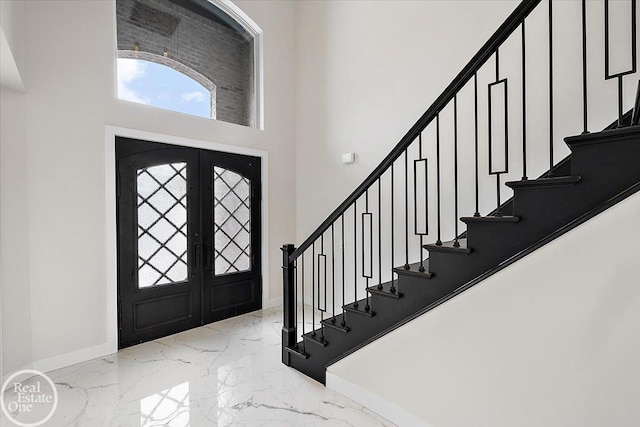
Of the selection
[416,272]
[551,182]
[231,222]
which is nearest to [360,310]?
[416,272]

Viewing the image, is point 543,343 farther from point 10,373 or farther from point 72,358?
point 10,373

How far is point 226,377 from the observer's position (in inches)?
107

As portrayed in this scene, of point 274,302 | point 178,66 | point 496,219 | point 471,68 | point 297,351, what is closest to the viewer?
point 496,219

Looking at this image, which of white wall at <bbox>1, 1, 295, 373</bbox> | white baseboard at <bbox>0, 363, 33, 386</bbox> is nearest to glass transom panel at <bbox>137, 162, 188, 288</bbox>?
white wall at <bbox>1, 1, 295, 373</bbox>

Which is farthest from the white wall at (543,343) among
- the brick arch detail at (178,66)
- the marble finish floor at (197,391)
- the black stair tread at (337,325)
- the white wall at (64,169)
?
the brick arch detail at (178,66)

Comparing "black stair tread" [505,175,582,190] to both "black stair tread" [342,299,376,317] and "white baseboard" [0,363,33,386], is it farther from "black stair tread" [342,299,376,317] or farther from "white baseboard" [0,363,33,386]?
"white baseboard" [0,363,33,386]

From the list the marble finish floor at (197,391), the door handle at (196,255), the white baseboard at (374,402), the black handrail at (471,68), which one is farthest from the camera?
the door handle at (196,255)

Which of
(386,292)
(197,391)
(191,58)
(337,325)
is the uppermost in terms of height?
(191,58)

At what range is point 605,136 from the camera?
4.40ft

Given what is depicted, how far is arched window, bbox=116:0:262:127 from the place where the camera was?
3443 millimetres

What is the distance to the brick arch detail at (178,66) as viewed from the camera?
135 inches

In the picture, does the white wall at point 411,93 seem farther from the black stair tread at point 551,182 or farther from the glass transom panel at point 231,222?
the black stair tread at point 551,182

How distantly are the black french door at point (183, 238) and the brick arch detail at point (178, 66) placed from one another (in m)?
0.81

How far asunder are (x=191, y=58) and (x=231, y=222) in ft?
6.87
